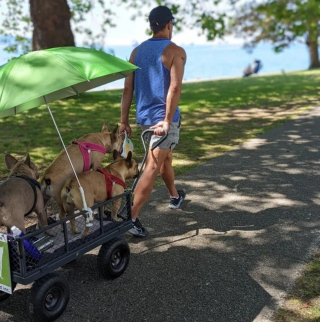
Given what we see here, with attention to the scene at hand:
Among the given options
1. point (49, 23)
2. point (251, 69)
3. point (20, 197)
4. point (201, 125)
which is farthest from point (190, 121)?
point (251, 69)

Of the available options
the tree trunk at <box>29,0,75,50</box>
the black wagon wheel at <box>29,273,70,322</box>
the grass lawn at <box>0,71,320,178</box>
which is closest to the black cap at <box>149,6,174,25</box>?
the grass lawn at <box>0,71,320,178</box>

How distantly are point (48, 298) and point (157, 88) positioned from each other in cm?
233

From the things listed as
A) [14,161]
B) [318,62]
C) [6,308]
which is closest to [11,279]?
[6,308]

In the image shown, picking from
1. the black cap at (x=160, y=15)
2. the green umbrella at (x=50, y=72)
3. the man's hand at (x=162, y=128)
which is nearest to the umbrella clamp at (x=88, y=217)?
the green umbrella at (x=50, y=72)

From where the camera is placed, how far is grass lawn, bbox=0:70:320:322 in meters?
3.85

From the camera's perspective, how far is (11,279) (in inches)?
124

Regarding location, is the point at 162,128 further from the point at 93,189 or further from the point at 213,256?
the point at 213,256

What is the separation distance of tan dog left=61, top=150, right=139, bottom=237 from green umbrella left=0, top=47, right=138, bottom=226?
0.17 meters

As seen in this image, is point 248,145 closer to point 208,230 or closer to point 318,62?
point 208,230

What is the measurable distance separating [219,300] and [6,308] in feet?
5.51

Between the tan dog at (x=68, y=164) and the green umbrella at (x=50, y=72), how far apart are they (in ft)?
1.53

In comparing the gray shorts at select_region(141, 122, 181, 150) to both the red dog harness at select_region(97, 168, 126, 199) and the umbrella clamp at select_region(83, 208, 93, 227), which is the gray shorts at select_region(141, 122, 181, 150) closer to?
the red dog harness at select_region(97, 168, 126, 199)

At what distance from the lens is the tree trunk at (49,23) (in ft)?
48.2

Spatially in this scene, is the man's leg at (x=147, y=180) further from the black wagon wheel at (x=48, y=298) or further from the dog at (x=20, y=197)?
the black wagon wheel at (x=48, y=298)
